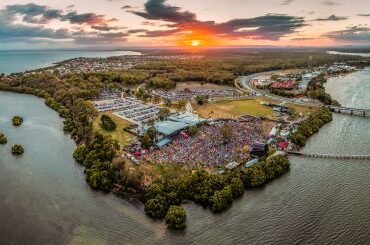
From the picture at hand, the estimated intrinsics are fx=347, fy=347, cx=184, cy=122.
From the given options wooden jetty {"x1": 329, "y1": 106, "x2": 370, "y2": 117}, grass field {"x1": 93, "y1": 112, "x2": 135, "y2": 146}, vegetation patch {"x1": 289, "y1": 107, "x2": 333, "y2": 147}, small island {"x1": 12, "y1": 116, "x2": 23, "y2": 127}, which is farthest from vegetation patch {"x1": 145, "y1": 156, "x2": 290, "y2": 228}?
wooden jetty {"x1": 329, "y1": 106, "x2": 370, "y2": 117}

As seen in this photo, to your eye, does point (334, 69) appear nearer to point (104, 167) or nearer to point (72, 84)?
point (72, 84)

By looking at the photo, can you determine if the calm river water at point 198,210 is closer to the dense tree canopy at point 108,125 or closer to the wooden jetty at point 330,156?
the wooden jetty at point 330,156

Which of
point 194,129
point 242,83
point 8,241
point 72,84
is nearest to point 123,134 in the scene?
point 194,129

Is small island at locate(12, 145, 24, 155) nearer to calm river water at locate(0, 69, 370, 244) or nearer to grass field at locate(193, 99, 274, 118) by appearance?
calm river water at locate(0, 69, 370, 244)

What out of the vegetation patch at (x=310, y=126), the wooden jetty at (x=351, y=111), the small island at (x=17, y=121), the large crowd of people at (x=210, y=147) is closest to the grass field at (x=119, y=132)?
the large crowd of people at (x=210, y=147)

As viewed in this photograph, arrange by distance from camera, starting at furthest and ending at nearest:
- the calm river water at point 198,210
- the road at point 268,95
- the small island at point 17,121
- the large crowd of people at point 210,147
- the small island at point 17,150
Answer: the road at point 268,95
the small island at point 17,121
the small island at point 17,150
the large crowd of people at point 210,147
the calm river water at point 198,210
